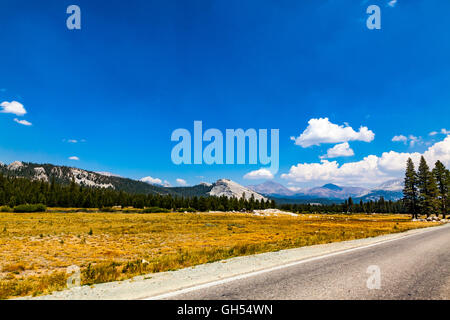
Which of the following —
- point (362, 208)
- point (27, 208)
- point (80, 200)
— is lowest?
point (362, 208)

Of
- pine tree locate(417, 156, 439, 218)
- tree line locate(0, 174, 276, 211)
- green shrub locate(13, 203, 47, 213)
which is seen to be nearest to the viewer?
pine tree locate(417, 156, 439, 218)

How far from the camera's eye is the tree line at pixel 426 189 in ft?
198

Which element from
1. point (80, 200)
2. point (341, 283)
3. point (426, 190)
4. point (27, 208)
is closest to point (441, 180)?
point (426, 190)

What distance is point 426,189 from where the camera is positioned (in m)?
62.2

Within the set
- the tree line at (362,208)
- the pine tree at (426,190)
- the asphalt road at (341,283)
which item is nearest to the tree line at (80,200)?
the tree line at (362,208)

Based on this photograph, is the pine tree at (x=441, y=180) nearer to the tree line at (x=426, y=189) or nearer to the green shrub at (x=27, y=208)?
the tree line at (x=426, y=189)

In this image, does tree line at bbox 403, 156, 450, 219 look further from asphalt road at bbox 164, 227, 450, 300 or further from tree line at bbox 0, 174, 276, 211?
tree line at bbox 0, 174, 276, 211

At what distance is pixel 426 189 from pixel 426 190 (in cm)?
32

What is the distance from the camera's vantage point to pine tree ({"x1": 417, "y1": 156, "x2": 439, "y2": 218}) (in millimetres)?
59497

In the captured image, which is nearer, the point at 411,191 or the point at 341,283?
the point at 341,283

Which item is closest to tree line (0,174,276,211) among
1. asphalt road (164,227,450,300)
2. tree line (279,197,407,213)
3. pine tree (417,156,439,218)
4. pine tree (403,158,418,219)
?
tree line (279,197,407,213)

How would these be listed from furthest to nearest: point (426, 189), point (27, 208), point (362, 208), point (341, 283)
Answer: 1. point (362, 208)
2. point (27, 208)
3. point (426, 189)
4. point (341, 283)

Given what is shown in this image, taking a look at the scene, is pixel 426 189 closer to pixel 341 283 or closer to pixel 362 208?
pixel 341 283
